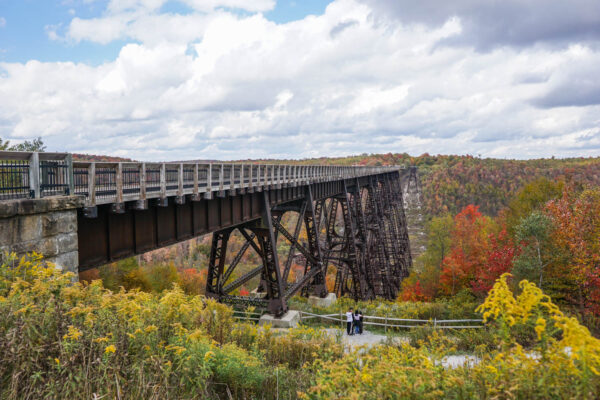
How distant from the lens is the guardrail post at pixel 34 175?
6523mm

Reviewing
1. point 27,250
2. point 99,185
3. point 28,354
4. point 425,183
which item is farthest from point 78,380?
point 425,183

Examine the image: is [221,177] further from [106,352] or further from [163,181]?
[106,352]

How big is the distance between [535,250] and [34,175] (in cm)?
1889

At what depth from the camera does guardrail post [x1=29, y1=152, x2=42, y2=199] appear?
21.4 ft

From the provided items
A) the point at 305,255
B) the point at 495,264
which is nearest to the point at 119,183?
the point at 305,255

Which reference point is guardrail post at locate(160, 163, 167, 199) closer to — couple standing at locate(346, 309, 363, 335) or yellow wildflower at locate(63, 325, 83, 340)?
yellow wildflower at locate(63, 325, 83, 340)

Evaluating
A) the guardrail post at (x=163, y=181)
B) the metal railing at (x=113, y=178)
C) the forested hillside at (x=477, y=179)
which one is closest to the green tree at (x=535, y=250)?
the metal railing at (x=113, y=178)

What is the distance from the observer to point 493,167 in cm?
11488

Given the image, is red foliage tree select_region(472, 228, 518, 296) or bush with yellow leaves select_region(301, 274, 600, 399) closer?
bush with yellow leaves select_region(301, 274, 600, 399)

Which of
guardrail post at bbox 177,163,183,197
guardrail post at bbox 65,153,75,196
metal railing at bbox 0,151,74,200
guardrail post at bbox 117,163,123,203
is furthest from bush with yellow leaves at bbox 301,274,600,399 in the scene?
guardrail post at bbox 177,163,183,197

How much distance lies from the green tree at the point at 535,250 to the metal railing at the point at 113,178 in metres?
11.9

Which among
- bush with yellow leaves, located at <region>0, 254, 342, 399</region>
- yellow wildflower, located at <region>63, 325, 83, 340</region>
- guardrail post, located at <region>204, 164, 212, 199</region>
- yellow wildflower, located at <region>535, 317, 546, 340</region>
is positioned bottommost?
bush with yellow leaves, located at <region>0, 254, 342, 399</region>

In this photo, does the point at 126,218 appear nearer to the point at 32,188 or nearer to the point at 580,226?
the point at 32,188

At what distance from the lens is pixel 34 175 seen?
6527mm
